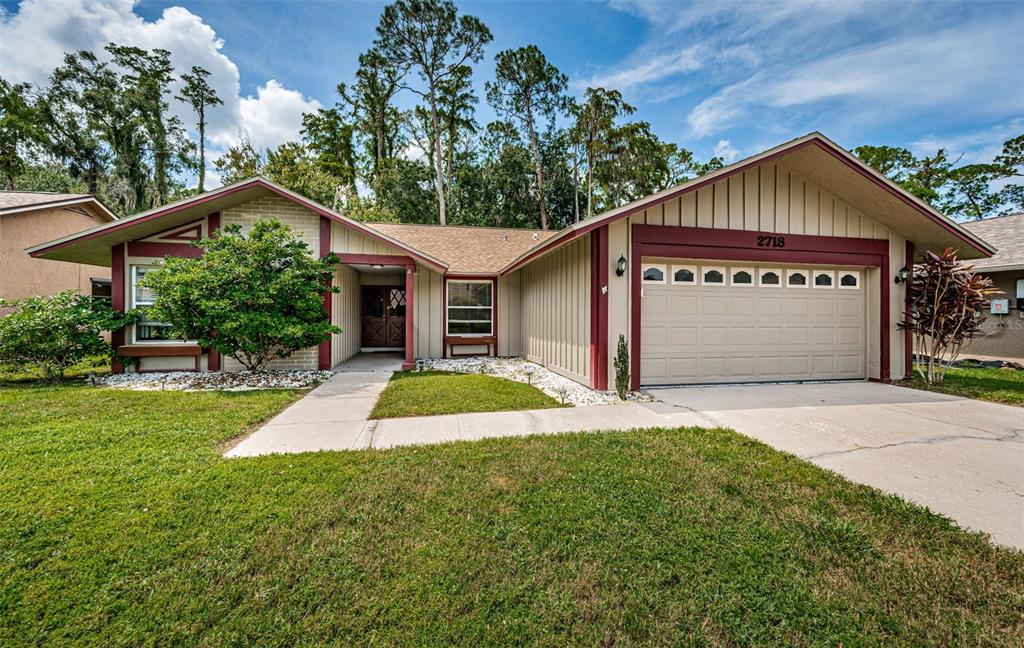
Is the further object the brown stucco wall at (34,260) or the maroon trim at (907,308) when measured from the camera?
the brown stucco wall at (34,260)

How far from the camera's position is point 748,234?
22.1 feet

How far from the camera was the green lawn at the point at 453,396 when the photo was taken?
5250 mm

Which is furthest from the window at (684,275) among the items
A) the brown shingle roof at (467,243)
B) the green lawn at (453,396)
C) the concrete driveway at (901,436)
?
the brown shingle roof at (467,243)

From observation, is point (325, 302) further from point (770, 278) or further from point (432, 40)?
point (432, 40)

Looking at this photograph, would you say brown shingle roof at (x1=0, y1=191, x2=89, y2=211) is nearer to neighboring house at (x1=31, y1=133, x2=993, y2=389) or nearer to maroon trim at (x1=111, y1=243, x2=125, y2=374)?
neighboring house at (x1=31, y1=133, x2=993, y2=389)

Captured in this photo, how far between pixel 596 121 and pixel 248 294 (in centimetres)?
2091

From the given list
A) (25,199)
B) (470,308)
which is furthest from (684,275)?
(25,199)

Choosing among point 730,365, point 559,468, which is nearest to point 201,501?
point 559,468

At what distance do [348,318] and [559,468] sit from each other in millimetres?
8474

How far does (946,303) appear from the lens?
6.80m

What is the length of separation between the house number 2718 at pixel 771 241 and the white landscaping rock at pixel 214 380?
8478 millimetres

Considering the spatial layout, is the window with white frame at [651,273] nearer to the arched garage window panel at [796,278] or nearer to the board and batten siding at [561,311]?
the board and batten siding at [561,311]

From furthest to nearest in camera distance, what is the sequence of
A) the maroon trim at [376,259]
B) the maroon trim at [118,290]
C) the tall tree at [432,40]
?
the tall tree at [432,40] → the maroon trim at [376,259] → the maroon trim at [118,290]

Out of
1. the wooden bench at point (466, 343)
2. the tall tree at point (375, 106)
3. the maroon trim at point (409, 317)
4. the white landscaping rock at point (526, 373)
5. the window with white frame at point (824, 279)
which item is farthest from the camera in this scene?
the tall tree at point (375, 106)
